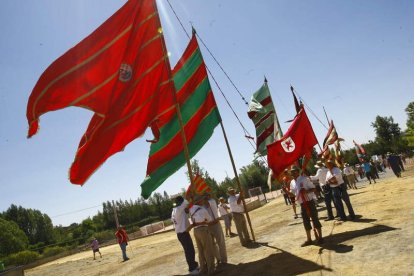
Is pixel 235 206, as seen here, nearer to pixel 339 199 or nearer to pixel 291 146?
pixel 291 146

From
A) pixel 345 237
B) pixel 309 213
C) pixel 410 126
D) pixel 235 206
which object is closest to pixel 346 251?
pixel 345 237

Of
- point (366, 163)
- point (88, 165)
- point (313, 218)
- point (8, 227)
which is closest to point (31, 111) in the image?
point (88, 165)

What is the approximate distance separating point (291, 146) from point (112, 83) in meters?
4.88

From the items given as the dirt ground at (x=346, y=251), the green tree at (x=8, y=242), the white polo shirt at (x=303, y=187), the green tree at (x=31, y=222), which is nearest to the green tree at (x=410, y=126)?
the dirt ground at (x=346, y=251)

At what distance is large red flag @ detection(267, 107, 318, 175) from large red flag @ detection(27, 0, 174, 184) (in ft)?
10.1

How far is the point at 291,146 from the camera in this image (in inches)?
340

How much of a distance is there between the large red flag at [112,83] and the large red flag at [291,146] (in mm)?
3083

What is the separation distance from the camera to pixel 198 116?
9.27m

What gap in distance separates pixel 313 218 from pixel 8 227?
62.9 m

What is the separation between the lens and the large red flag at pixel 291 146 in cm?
857

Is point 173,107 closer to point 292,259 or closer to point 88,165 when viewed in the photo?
point 88,165

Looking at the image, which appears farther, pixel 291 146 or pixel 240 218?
pixel 240 218

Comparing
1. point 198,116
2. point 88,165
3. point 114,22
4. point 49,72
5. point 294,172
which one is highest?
point 114,22

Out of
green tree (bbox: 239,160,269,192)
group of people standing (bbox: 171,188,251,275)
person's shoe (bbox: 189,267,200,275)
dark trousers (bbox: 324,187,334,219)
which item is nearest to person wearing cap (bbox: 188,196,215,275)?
group of people standing (bbox: 171,188,251,275)
